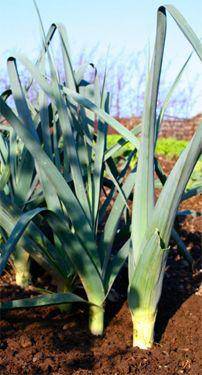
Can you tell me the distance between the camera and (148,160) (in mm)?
1818

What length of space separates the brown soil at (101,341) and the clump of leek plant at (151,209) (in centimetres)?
11

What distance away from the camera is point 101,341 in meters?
2.04

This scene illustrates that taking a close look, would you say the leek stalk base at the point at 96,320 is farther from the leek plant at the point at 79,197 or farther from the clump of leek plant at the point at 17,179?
the clump of leek plant at the point at 17,179

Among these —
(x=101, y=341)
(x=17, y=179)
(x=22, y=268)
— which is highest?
(x=17, y=179)

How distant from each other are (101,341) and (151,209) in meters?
0.52

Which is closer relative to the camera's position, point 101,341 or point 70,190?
point 70,190

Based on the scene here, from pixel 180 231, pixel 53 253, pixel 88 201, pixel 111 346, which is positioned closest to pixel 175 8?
pixel 88 201

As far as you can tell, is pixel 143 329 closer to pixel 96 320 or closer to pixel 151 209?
pixel 96 320

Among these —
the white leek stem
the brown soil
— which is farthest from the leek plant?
the white leek stem

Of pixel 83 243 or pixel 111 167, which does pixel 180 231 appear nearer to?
pixel 111 167

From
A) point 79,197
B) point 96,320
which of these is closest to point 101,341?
point 96,320

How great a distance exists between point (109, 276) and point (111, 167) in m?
0.47

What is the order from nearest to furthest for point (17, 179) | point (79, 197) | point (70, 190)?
point (70, 190) → point (79, 197) → point (17, 179)

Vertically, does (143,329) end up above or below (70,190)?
below
